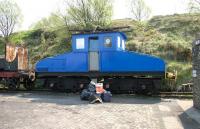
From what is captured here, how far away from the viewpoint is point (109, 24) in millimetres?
33594

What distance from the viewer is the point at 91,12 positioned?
33719mm

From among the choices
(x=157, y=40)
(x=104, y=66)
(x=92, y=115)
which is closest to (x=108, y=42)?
(x=104, y=66)

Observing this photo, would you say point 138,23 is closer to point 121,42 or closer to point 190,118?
point 121,42

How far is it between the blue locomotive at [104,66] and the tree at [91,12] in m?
14.1

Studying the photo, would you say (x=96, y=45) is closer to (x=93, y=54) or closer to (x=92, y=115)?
(x=93, y=54)

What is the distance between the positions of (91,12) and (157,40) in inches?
312

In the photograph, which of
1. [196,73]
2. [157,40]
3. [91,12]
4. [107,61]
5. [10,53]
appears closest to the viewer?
[196,73]

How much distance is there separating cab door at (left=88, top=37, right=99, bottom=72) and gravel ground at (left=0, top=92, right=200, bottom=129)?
350 centimetres

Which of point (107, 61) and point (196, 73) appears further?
point (107, 61)

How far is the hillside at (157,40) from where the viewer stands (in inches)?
963

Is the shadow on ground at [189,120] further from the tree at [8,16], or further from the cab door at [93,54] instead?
the tree at [8,16]

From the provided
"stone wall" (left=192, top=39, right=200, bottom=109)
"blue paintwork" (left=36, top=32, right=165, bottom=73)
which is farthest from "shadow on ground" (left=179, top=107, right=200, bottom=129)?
"blue paintwork" (left=36, top=32, right=165, bottom=73)

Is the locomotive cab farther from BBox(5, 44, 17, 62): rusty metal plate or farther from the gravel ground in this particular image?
BBox(5, 44, 17, 62): rusty metal plate

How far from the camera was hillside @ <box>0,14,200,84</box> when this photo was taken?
24.5 meters
